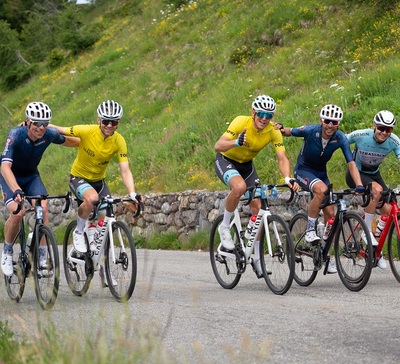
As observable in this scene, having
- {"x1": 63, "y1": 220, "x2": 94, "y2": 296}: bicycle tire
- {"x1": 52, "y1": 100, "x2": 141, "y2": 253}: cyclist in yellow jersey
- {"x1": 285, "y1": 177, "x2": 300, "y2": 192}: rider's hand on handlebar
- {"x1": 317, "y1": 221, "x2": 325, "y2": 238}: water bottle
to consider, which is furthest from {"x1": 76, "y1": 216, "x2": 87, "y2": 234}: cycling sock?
{"x1": 317, "y1": 221, "x2": 325, "y2": 238}: water bottle

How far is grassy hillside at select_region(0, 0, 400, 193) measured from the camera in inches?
792

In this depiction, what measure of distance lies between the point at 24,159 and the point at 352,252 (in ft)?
13.0

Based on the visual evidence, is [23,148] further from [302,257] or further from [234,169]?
[302,257]

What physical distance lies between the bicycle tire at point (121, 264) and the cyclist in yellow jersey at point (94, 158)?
490mm

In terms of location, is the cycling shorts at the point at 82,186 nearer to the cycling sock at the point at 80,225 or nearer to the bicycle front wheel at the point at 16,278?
the cycling sock at the point at 80,225

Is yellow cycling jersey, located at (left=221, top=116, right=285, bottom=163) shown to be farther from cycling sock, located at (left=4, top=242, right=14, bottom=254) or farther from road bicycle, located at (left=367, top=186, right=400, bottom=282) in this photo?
cycling sock, located at (left=4, top=242, right=14, bottom=254)

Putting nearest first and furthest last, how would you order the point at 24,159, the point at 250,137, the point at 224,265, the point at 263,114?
the point at 24,159 < the point at 263,114 < the point at 250,137 < the point at 224,265

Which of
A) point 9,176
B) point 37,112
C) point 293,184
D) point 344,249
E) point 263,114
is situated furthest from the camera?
point 263,114

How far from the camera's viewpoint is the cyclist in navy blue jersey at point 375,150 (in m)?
11.1

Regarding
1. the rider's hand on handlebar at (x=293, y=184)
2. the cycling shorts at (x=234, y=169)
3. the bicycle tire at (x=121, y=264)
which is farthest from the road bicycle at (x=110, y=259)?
the rider's hand on handlebar at (x=293, y=184)

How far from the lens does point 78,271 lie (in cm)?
1053

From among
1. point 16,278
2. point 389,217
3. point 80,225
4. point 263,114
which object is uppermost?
point 263,114

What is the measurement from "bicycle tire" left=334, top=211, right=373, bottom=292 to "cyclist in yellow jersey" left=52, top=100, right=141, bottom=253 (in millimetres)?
2551

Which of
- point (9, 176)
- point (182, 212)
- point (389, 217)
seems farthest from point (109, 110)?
point (182, 212)
